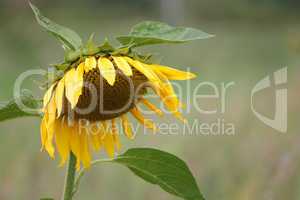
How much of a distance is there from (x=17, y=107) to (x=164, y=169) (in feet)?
0.81

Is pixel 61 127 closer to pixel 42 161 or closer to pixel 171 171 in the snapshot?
pixel 171 171

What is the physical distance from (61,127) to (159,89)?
205 millimetres

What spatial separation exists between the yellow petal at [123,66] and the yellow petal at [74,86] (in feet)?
0.21

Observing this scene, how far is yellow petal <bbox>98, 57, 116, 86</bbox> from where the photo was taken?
1346 millimetres

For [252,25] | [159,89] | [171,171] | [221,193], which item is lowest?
[221,193]

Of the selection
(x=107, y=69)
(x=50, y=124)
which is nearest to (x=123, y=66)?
(x=107, y=69)

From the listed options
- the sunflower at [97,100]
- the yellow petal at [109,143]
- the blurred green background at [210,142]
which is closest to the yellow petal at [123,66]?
the sunflower at [97,100]

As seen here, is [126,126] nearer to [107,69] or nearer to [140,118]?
[140,118]

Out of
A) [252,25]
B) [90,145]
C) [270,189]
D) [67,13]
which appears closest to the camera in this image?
[90,145]

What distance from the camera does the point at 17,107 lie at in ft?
4.30

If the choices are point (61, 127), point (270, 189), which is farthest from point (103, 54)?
point (270, 189)

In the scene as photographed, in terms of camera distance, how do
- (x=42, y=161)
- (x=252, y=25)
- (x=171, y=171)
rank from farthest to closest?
(x=252, y=25), (x=42, y=161), (x=171, y=171)

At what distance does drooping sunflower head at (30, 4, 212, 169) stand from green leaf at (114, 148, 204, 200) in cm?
11

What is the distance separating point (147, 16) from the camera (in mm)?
12984
